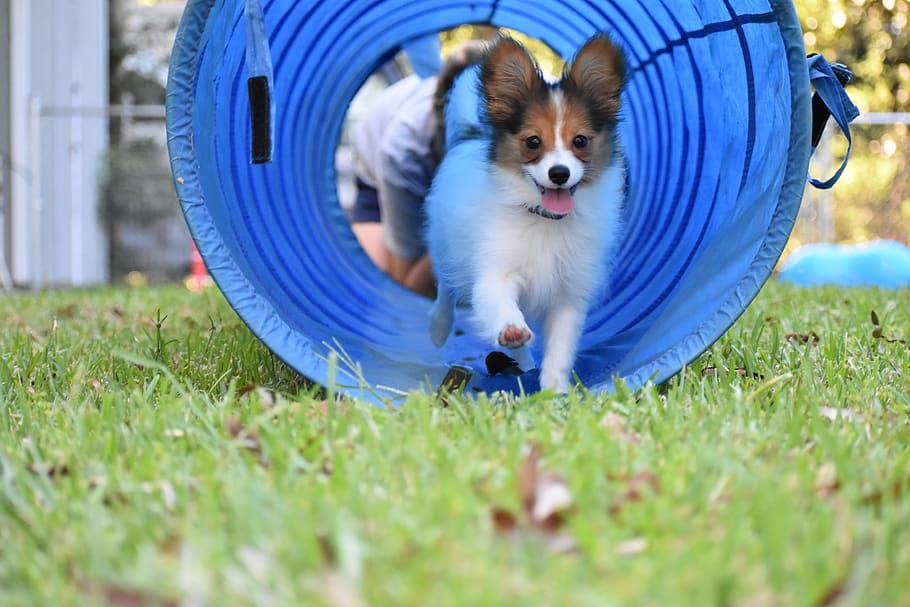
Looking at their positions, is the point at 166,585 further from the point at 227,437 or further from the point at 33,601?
the point at 227,437

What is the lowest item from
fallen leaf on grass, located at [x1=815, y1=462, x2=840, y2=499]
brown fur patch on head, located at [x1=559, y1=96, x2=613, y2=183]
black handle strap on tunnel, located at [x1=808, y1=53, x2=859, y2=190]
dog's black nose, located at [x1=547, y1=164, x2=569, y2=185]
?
fallen leaf on grass, located at [x1=815, y1=462, x2=840, y2=499]

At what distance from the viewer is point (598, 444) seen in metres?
2.16

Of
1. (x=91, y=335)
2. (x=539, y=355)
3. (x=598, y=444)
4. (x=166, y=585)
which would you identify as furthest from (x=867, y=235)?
(x=166, y=585)

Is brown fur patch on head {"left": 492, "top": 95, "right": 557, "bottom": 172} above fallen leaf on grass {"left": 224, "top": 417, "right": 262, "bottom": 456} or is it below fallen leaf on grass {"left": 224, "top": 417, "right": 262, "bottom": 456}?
above

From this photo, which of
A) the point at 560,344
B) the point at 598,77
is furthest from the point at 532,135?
the point at 560,344

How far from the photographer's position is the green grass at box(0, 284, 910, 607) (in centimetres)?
145

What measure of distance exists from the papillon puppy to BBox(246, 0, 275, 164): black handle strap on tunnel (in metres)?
0.76

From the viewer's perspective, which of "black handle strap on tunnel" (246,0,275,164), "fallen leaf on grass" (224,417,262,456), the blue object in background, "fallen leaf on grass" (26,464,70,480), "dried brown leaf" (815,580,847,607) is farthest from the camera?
the blue object in background

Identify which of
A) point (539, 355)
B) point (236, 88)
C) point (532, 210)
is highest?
point (236, 88)

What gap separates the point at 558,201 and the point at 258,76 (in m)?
1.04

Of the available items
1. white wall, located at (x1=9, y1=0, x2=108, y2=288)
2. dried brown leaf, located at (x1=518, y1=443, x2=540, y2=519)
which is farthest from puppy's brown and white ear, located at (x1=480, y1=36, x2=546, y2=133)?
white wall, located at (x1=9, y1=0, x2=108, y2=288)

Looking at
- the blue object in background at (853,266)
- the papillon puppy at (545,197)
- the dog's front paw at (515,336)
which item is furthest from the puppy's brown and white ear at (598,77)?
the blue object in background at (853,266)

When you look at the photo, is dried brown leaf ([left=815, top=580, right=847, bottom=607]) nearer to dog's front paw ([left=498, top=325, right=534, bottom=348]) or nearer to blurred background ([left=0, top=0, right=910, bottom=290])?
dog's front paw ([left=498, top=325, right=534, bottom=348])

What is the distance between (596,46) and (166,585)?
236cm
